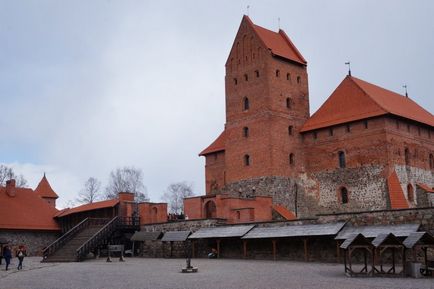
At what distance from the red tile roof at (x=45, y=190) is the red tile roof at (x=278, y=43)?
97.1 ft

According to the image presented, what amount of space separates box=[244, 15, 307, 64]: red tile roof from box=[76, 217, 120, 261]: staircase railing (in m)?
16.0

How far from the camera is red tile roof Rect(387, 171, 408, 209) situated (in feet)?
103

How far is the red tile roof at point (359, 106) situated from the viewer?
34.4 meters

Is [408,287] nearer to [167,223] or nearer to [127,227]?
[167,223]

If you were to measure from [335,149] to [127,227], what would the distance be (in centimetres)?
1472

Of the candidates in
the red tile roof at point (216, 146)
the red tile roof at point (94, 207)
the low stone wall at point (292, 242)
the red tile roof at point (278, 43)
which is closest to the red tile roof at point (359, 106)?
the red tile roof at point (278, 43)

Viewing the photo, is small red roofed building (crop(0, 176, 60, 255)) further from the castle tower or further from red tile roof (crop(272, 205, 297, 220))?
red tile roof (crop(272, 205, 297, 220))

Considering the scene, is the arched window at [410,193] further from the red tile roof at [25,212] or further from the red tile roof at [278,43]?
the red tile roof at [25,212]

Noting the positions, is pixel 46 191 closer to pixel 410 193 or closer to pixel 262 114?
pixel 262 114

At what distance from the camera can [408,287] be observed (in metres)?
13.8

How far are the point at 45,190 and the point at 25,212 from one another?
18060 mm

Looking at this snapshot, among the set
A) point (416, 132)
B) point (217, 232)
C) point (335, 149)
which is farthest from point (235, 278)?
point (416, 132)

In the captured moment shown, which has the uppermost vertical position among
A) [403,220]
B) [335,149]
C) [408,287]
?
[335,149]

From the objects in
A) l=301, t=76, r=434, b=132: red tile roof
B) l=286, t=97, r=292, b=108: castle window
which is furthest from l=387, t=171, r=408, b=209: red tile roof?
l=286, t=97, r=292, b=108: castle window
